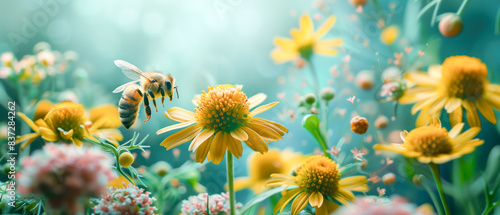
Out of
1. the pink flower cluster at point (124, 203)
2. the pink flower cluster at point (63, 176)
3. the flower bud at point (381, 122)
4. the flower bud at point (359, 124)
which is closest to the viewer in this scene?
the pink flower cluster at point (63, 176)

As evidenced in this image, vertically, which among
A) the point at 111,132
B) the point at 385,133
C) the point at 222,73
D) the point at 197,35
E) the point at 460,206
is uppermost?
the point at 197,35

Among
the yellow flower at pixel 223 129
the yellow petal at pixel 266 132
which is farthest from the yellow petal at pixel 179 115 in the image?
the yellow petal at pixel 266 132

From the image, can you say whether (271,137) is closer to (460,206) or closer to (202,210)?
(202,210)

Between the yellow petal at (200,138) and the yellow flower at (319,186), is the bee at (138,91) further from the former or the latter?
the yellow flower at (319,186)

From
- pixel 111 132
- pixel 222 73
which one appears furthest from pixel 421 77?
pixel 111 132

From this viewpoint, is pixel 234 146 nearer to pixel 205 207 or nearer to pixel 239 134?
pixel 239 134

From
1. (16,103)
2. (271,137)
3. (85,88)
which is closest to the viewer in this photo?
(271,137)

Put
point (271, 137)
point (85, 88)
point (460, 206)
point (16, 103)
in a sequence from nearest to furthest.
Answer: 1. point (271, 137)
2. point (460, 206)
3. point (16, 103)
4. point (85, 88)
